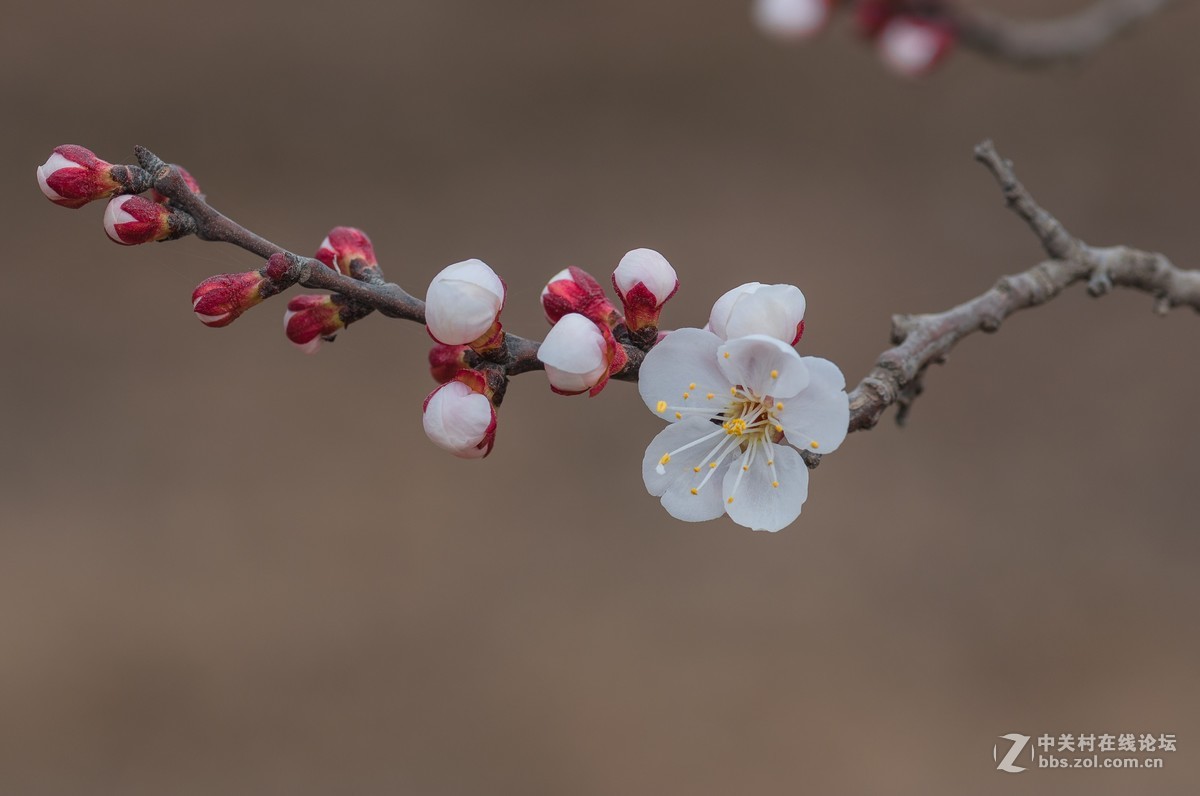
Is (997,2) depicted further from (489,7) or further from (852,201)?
(489,7)

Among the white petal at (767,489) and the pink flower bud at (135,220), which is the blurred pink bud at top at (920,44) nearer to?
the white petal at (767,489)

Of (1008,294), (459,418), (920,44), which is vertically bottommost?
(459,418)

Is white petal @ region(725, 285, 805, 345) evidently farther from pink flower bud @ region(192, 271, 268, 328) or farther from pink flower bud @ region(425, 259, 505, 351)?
pink flower bud @ region(192, 271, 268, 328)

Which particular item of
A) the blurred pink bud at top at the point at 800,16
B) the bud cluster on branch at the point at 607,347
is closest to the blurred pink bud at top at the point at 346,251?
the bud cluster on branch at the point at 607,347

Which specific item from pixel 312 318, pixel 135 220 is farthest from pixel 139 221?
pixel 312 318

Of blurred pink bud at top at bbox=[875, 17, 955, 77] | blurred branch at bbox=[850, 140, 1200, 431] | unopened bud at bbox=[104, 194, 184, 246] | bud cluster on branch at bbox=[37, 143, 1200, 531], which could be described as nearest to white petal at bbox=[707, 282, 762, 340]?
bud cluster on branch at bbox=[37, 143, 1200, 531]

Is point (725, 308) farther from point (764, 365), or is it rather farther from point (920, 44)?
point (920, 44)
